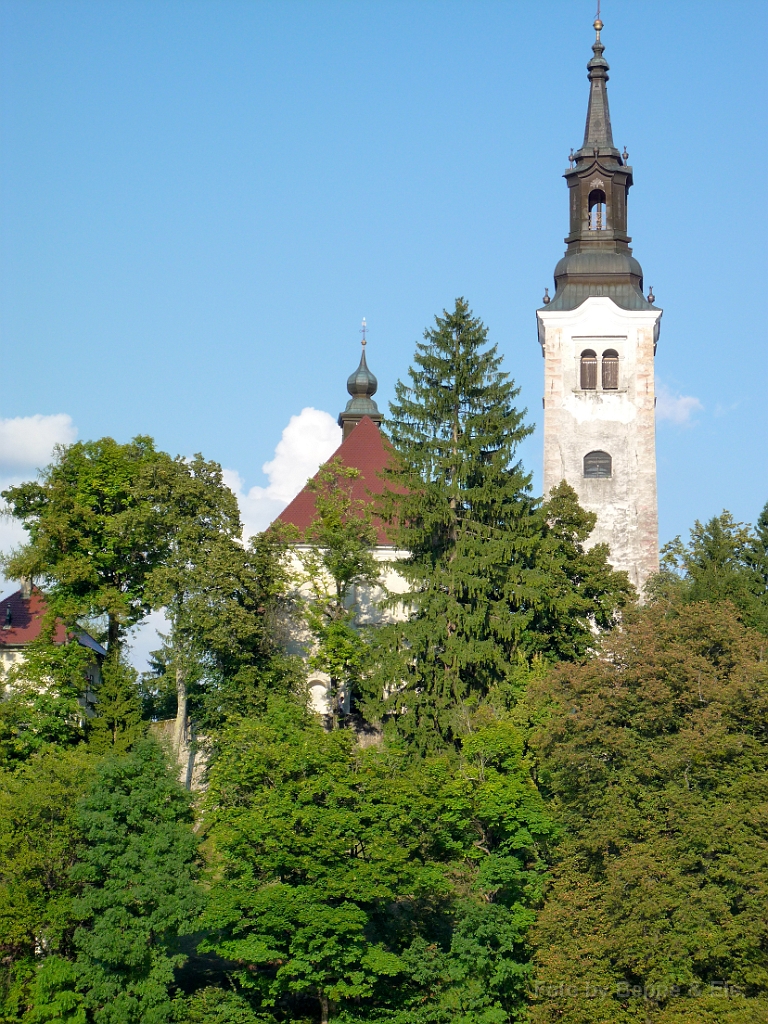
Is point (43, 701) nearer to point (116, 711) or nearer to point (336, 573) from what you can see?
point (116, 711)

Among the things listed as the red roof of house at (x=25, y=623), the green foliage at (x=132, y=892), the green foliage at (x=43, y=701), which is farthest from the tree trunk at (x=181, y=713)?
the green foliage at (x=132, y=892)

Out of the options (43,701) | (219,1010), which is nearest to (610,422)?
(43,701)

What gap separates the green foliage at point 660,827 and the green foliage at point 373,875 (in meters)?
1.01

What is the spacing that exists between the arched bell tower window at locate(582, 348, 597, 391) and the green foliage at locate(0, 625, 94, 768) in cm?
1669

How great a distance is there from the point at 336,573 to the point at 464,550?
12.3 ft

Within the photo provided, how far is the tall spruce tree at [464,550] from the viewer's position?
114 ft

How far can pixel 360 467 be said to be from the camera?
145 ft

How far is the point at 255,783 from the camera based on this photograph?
3111 centimetres

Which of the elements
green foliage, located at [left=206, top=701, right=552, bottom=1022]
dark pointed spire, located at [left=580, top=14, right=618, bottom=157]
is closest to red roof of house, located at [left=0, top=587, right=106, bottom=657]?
green foliage, located at [left=206, top=701, right=552, bottom=1022]

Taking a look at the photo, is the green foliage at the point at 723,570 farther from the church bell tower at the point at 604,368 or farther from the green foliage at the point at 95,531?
the green foliage at the point at 95,531

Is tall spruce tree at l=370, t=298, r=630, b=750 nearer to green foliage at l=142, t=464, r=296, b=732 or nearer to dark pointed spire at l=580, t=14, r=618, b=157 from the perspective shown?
green foliage at l=142, t=464, r=296, b=732

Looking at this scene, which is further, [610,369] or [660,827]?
[610,369]

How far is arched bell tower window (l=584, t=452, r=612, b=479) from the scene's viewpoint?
4381cm

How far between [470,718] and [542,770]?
→ 284 centimetres
